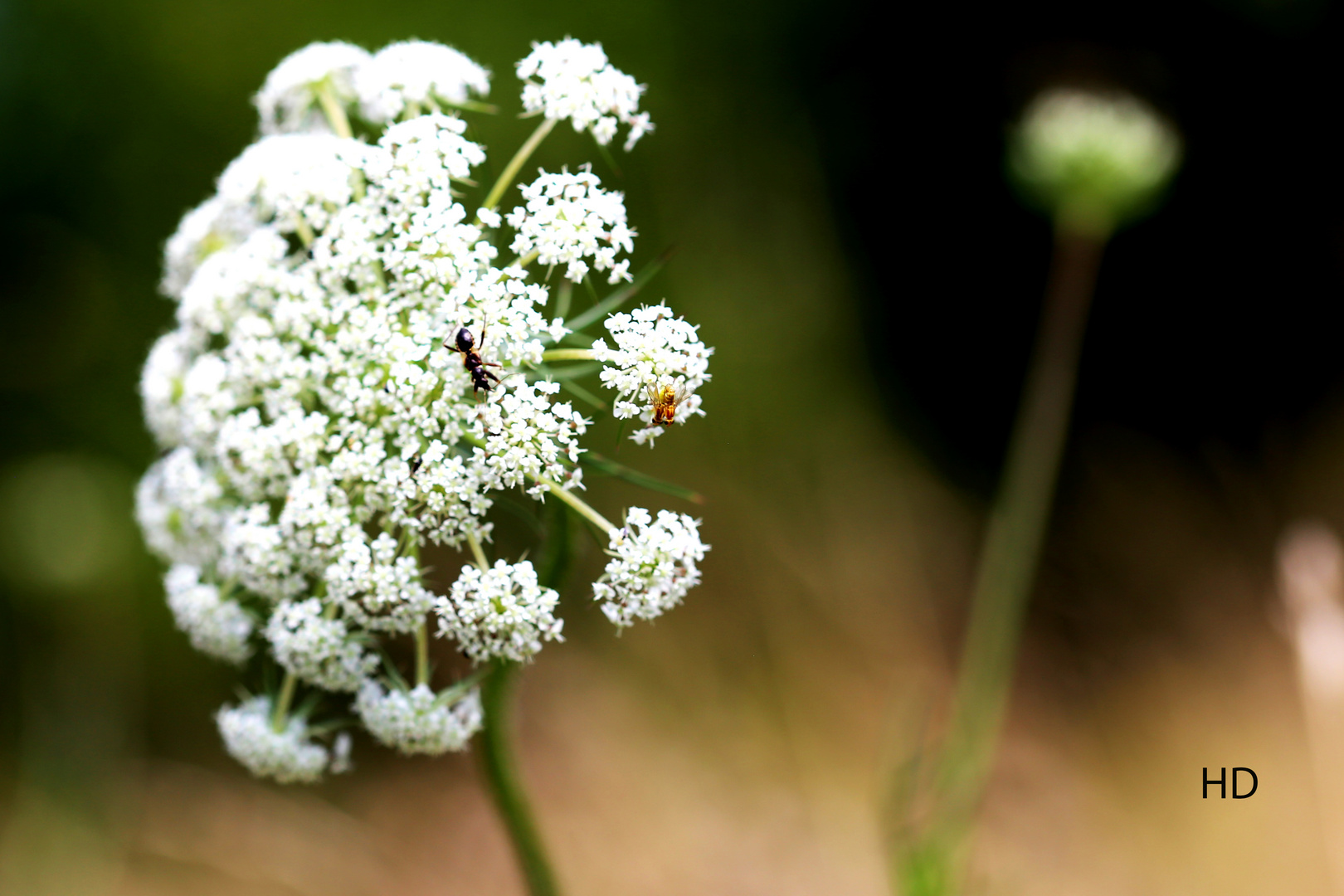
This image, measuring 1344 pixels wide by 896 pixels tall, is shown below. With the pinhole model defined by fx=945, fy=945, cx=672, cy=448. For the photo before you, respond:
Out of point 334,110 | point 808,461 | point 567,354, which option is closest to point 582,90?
point 567,354

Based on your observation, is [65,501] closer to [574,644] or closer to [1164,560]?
[574,644]

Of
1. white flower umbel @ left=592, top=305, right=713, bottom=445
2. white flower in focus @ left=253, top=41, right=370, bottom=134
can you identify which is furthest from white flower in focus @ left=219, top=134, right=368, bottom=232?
white flower umbel @ left=592, top=305, right=713, bottom=445

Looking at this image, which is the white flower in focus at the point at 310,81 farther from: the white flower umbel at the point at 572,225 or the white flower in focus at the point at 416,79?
the white flower umbel at the point at 572,225

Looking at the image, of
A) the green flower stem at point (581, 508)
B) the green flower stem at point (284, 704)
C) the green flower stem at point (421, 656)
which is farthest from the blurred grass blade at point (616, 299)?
the green flower stem at point (284, 704)

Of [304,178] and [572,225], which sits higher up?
[572,225]

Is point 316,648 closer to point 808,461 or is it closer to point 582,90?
point 582,90

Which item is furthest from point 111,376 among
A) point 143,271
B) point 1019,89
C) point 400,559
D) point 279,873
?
point 1019,89
